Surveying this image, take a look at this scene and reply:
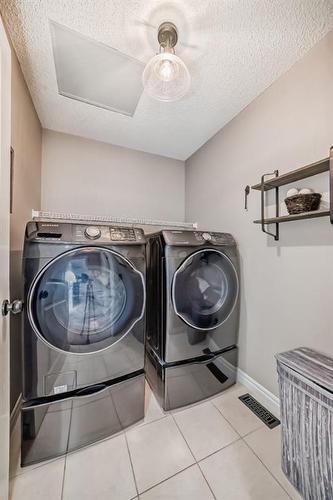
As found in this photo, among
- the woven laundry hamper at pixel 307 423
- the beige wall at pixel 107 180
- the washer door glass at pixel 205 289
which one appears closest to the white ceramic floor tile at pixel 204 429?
the woven laundry hamper at pixel 307 423

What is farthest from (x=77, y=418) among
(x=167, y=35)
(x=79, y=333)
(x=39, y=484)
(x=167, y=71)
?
(x=167, y=35)

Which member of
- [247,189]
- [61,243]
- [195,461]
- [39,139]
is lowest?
[195,461]

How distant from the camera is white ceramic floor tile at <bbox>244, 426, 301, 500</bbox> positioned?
1.00m

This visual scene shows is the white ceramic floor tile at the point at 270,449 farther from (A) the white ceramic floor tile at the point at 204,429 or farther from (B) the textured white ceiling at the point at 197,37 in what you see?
(B) the textured white ceiling at the point at 197,37

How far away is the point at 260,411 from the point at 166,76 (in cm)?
223

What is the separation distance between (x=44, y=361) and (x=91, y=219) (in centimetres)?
121

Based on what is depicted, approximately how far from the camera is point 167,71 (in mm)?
1135

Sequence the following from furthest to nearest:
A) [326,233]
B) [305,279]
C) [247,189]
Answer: [247,189]
[305,279]
[326,233]

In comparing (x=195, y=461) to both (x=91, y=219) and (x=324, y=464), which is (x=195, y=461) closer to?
(x=324, y=464)

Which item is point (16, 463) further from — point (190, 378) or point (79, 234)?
point (79, 234)

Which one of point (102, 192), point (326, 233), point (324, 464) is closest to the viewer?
point (324, 464)

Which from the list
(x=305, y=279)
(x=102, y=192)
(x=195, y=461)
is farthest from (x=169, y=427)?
(x=102, y=192)

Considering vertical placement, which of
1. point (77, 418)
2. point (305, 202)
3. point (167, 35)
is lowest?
point (77, 418)

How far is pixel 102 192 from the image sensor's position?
2209 millimetres
